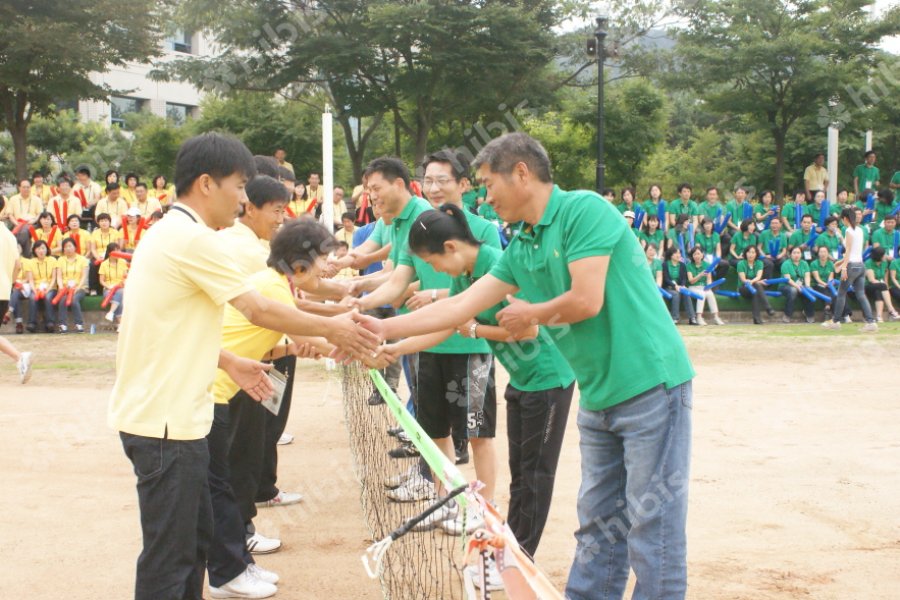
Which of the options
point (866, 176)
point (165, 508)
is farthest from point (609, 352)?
point (866, 176)

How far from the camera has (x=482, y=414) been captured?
533 cm

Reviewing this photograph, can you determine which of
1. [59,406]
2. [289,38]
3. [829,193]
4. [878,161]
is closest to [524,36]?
[289,38]

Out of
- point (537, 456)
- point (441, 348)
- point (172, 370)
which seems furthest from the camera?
point (441, 348)

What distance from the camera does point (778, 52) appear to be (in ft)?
81.3

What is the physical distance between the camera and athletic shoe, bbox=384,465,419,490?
6.27m

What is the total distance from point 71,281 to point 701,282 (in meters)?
11.6

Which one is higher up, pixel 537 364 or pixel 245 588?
pixel 537 364

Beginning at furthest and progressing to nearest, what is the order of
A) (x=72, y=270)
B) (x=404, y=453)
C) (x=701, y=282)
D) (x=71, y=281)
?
(x=701, y=282), (x=72, y=270), (x=71, y=281), (x=404, y=453)

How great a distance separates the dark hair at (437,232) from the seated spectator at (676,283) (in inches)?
503

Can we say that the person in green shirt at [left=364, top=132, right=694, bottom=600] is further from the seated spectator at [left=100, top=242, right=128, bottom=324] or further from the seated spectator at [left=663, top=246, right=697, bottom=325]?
the seated spectator at [left=663, top=246, right=697, bottom=325]

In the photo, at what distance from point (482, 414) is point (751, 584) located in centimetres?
173

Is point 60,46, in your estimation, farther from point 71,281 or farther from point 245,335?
point 245,335

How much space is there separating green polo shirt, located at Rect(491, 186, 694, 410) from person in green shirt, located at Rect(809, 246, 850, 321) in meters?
15.7

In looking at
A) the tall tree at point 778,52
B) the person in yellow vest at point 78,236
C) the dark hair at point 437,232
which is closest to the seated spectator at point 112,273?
the person in yellow vest at point 78,236
